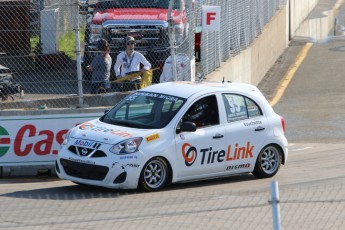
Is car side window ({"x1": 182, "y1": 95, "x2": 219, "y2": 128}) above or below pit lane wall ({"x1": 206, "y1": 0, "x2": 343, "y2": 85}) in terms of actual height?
above

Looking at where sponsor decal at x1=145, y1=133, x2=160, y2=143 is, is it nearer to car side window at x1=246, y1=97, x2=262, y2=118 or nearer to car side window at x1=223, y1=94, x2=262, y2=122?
car side window at x1=223, y1=94, x2=262, y2=122

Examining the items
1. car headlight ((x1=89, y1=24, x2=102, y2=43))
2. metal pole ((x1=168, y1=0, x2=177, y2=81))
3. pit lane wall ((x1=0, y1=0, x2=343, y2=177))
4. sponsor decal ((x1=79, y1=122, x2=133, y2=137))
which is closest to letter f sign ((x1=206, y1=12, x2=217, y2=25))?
car headlight ((x1=89, y1=24, x2=102, y2=43))

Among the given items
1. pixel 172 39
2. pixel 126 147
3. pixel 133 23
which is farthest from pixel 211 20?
pixel 126 147

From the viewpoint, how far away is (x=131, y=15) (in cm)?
2066

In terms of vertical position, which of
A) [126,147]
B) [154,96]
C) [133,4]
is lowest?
[126,147]

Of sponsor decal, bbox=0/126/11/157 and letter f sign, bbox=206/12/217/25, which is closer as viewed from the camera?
sponsor decal, bbox=0/126/11/157

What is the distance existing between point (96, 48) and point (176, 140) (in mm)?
6244

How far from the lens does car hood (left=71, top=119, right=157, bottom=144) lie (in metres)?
12.7

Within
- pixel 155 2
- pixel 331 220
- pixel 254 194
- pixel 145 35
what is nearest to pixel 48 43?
pixel 145 35

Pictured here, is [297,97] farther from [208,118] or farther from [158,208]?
[158,208]

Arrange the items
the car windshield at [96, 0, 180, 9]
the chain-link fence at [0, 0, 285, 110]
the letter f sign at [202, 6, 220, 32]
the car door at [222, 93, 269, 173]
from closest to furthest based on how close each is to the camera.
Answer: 1. the car door at [222, 93, 269, 173]
2. the chain-link fence at [0, 0, 285, 110]
3. the letter f sign at [202, 6, 220, 32]
4. the car windshield at [96, 0, 180, 9]

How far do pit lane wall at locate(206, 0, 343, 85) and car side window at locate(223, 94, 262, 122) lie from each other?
612 cm

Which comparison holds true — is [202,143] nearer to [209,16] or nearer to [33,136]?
[33,136]

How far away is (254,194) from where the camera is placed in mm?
12539
